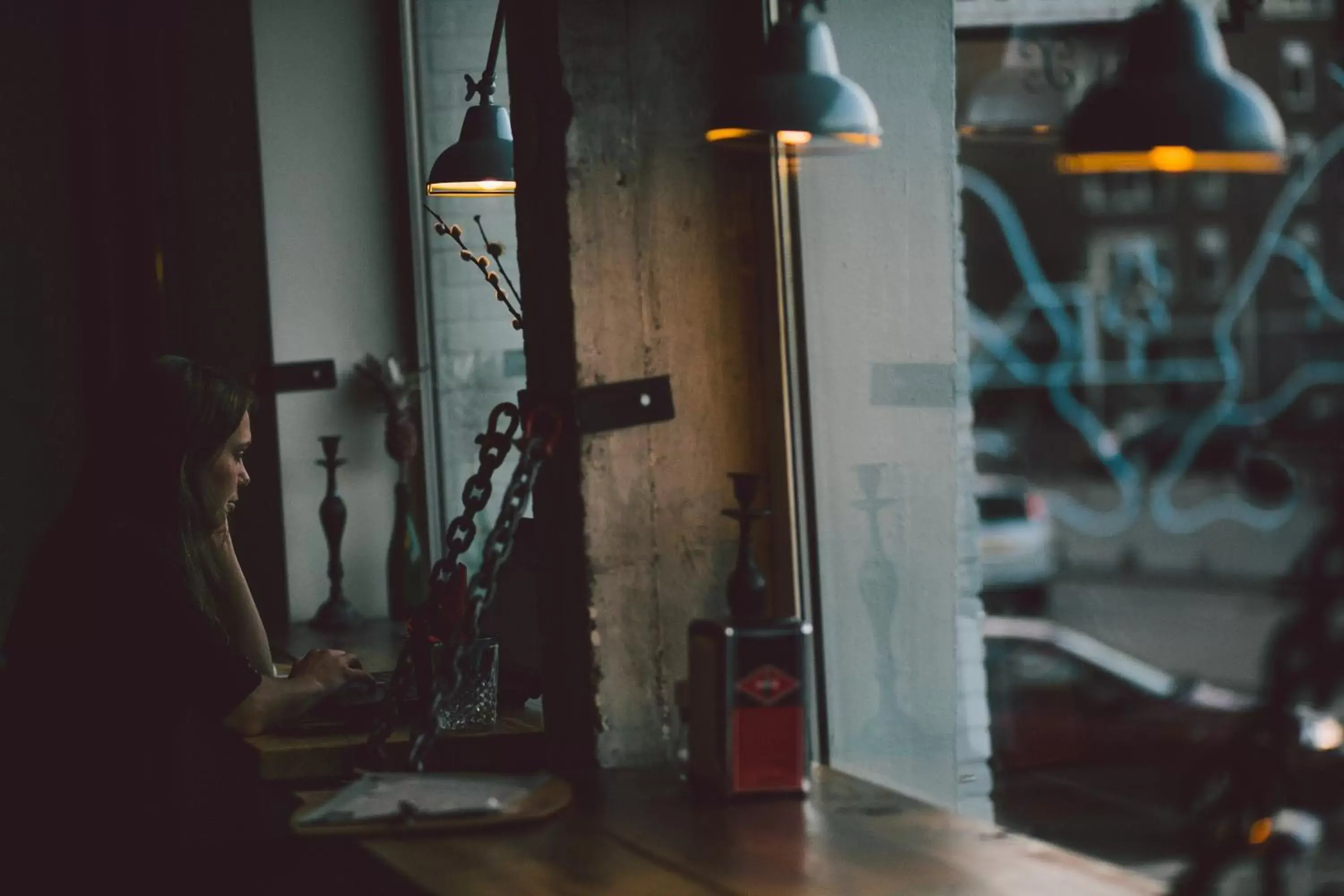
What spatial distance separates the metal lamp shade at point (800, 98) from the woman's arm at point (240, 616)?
1733 millimetres

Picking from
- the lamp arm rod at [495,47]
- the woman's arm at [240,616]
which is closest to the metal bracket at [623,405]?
the lamp arm rod at [495,47]

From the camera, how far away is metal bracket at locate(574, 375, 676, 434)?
2654 millimetres

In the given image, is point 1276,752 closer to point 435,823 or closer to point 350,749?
point 435,823

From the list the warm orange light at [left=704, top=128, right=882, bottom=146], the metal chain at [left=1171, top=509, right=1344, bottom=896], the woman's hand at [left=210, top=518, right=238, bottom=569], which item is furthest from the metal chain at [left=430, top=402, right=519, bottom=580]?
the metal chain at [left=1171, top=509, right=1344, bottom=896]

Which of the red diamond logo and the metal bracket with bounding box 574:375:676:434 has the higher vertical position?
the metal bracket with bounding box 574:375:676:434

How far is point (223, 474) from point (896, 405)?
1.27 metres

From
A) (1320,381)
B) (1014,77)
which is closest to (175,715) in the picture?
(1014,77)

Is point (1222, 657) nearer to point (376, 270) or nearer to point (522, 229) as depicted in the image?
point (522, 229)

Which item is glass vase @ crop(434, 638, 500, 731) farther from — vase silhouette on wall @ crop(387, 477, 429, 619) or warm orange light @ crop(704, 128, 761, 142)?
vase silhouette on wall @ crop(387, 477, 429, 619)

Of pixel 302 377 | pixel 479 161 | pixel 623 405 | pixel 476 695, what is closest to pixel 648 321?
pixel 623 405

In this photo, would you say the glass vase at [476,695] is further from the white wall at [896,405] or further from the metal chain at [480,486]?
the white wall at [896,405]

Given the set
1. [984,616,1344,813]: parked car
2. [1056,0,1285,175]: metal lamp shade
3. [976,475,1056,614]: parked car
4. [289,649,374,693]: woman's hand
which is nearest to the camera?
[1056,0,1285,175]: metal lamp shade

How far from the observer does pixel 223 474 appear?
10.7 ft

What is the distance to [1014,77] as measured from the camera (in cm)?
241
